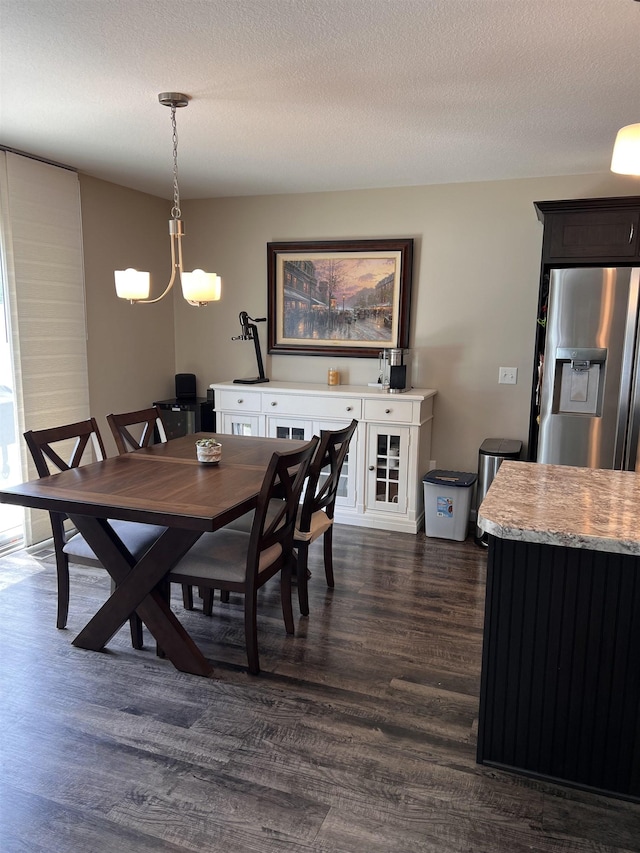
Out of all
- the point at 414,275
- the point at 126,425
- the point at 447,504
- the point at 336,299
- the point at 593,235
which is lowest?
the point at 447,504

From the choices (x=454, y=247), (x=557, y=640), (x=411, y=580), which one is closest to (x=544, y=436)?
(x=411, y=580)

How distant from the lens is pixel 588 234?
3.60 m

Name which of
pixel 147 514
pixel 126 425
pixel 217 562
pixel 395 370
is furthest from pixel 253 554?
pixel 395 370

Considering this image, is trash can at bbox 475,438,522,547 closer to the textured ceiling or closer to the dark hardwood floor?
the dark hardwood floor

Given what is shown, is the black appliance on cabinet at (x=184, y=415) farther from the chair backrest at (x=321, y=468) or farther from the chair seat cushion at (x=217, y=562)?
the chair seat cushion at (x=217, y=562)

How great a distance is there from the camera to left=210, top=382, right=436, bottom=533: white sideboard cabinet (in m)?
4.23

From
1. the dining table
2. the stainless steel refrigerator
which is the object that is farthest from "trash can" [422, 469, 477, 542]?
the dining table

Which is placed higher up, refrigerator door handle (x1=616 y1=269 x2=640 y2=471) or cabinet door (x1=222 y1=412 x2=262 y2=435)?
refrigerator door handle (x1=616 y1=269 x2=640 y2=471)

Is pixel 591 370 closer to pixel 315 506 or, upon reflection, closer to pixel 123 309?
pixel 315 506

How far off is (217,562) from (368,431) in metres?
2.00

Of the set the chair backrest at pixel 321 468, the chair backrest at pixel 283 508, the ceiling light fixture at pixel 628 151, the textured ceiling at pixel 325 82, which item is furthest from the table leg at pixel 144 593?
the ceiling light fixture at pixel 628 151

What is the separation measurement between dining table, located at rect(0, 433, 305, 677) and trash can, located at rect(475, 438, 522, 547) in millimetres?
1771

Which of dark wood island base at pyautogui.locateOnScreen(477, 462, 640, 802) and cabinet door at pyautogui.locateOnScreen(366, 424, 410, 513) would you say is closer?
dark wood island base at pyautogui.locateOnScreen(477, 462, 640, 802)

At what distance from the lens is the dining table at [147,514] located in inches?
90.7
